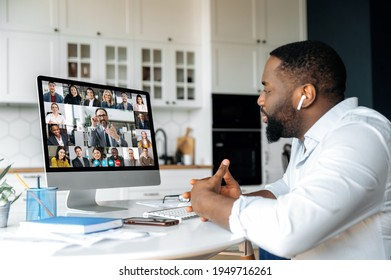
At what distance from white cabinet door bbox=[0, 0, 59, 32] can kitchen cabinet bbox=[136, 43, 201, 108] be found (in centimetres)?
81

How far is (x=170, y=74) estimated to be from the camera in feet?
14.3

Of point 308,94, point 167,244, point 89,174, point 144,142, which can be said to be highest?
point 308,94

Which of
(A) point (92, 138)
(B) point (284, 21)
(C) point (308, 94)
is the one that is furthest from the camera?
(B) point (284, 21)

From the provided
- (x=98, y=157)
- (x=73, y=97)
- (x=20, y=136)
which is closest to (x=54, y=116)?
(x=73, y=97)

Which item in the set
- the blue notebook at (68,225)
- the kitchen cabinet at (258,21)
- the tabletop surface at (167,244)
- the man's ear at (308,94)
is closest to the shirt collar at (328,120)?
the man's ear at (308,94)

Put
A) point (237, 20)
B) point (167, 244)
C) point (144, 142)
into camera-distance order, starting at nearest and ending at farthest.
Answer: point (167, 244) < point (144, 142) < point (237, 20)

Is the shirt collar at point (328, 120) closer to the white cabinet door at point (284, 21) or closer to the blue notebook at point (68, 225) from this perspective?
the blue notebook at point (68, 225)

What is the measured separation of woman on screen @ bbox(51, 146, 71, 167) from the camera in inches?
60.9

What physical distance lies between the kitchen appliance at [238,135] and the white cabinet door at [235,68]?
0.09 meters

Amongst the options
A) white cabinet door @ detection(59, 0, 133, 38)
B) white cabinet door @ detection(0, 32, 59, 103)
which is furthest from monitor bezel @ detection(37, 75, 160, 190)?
white cabinet door @ detection(59, 0, 133, 38)

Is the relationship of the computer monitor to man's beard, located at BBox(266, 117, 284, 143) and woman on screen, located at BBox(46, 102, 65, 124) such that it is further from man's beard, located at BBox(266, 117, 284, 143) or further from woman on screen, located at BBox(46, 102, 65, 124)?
man's beard, located at BBox(266, 117, 284, 143)

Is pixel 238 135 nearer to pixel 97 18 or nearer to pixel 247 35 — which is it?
pixel 247 35

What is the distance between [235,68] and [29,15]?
1901 millimetres

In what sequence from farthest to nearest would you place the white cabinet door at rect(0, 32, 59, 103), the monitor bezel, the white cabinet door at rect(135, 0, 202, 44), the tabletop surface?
the white cabinet door at rect(135, 0, 202, 44) → the white cabinet door at rect(0, 32, 59, 103) → the monitor bezel → the tabletop surface
